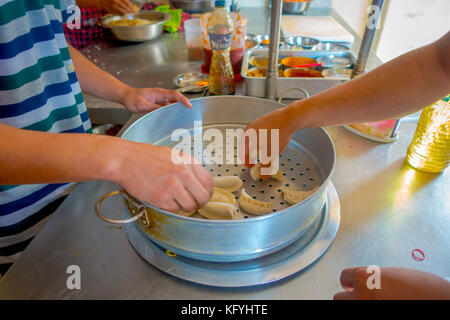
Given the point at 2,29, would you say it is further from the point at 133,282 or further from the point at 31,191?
the point at 133,282

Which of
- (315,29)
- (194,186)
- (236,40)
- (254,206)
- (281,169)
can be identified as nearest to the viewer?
(194,186)

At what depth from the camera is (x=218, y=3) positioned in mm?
865

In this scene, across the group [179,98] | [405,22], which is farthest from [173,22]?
[405,22]

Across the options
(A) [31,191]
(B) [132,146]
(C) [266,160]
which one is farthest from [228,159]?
(A) [31,191]

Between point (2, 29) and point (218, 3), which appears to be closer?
point (2, 29)

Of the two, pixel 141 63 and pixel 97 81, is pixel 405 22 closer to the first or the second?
pixel 141 63

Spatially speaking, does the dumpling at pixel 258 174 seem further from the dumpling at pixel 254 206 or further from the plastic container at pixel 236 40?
the plastic container at pixel 236 40

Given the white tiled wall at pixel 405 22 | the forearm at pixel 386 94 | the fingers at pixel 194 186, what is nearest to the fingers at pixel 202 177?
the fingers at pixel 194 186

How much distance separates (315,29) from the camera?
4.67 ft

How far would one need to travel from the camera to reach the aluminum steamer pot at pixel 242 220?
15.3 inches

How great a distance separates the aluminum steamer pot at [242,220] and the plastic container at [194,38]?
2.15ft

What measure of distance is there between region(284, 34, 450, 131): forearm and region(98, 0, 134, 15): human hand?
54.9 inches

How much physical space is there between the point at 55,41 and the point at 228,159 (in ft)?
1.64

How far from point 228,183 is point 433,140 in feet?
1.48
